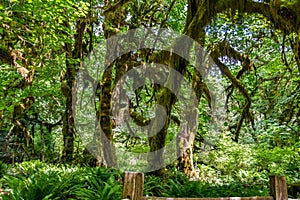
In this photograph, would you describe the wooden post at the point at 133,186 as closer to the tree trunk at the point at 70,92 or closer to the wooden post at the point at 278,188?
the wooden post at the point at 278,188

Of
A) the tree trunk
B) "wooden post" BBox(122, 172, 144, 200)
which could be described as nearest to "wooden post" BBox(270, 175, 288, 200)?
"wooden post" BBox(122, 172, 144, 200)

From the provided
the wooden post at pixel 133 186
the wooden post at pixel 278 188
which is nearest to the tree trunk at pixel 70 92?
the wooden post at pixel 133 186

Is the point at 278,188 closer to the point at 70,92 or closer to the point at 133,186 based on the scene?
the point at 133,186

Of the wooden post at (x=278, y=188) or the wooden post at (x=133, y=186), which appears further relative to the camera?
the wooden post at (x=278, y=188)

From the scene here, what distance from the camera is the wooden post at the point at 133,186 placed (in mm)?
2084

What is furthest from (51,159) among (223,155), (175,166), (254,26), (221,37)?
(254,26)

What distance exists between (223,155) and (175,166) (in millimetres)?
1644

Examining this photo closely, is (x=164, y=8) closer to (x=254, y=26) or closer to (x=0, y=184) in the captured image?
(x=254, y=26)

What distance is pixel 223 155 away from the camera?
813cm

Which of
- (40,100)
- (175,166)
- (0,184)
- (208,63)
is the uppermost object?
(208,63)

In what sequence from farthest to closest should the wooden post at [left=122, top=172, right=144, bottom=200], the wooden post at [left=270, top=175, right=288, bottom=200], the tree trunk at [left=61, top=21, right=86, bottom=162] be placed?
the tree trunk at [left=61, top=21, right=86, bottom=162]
the wooden post at [left=270, top=175, right=288, bottom=200]
the wooden post at [left=122, top=172, right=144, bottom=200]

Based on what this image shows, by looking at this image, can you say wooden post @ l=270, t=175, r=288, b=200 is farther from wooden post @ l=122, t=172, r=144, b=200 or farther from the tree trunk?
the tree trunk

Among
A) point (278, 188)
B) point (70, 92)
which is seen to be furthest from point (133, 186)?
point (70, 92)

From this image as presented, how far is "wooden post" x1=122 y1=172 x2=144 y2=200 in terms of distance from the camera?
208 cm
